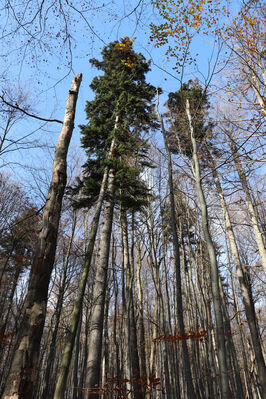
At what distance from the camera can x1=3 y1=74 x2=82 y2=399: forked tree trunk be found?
6.79 feet

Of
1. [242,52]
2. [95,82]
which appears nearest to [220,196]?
→ [242,52]

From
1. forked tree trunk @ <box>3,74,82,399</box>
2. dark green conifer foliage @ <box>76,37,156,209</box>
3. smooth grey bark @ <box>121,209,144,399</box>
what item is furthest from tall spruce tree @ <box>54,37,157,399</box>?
forked tree trunk @ <box>3,74,82,399</box>

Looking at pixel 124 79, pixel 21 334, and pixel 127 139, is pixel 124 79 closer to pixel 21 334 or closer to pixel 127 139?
pixel 127 139

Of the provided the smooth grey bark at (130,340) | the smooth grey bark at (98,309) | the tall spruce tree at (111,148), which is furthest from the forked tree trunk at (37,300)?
the smooth grey bark at (130,340)

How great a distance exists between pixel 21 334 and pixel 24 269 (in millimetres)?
15608

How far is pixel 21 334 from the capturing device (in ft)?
7.50

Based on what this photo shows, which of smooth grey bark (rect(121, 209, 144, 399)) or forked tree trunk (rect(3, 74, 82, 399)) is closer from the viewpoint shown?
forked tree trunk (rect(3, 74, 82, 399))

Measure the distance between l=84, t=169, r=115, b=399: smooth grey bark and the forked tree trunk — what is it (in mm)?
3956

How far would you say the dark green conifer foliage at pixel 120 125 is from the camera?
7.93 meters

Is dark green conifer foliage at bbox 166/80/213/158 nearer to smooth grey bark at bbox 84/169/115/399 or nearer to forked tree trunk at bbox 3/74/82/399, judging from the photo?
smooth grey bark at bbox 84/169/115/399

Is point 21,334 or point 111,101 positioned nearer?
point 21,334

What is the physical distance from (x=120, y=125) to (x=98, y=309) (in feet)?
20.7

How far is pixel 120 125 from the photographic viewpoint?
894 centimetres

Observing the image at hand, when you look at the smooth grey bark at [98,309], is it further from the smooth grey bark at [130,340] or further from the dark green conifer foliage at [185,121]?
the dark green conifer foliage at [185,121]
